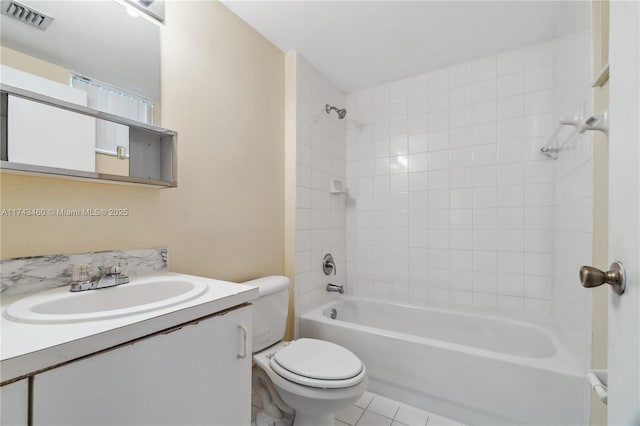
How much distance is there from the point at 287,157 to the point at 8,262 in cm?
146

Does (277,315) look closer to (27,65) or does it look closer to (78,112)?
(78,112)

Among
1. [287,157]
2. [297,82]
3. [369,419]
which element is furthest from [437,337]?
[297,82]

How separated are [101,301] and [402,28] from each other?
2.06 m

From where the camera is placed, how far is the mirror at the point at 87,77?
87cm

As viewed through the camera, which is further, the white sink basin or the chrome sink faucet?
the chrome sink faucet

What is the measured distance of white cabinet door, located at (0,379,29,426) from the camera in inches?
19.4

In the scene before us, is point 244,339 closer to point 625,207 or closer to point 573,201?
point 625,207

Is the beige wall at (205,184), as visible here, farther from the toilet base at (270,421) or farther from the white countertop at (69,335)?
the toilet base at (270,421)

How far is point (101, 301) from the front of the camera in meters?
0.94

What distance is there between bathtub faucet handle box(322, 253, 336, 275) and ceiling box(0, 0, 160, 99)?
5.12 feet

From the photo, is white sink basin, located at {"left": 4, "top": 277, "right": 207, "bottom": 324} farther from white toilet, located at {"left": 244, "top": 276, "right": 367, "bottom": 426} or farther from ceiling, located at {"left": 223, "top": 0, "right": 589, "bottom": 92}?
ceiling, located at {"left": 223, "top": 0, "right": 589, "bottom": 92}

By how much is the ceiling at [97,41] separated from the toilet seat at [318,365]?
1360mm

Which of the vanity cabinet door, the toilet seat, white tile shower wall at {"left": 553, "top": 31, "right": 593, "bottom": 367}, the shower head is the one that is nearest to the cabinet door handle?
the vanity cabinet door

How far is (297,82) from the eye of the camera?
2.00 metres
